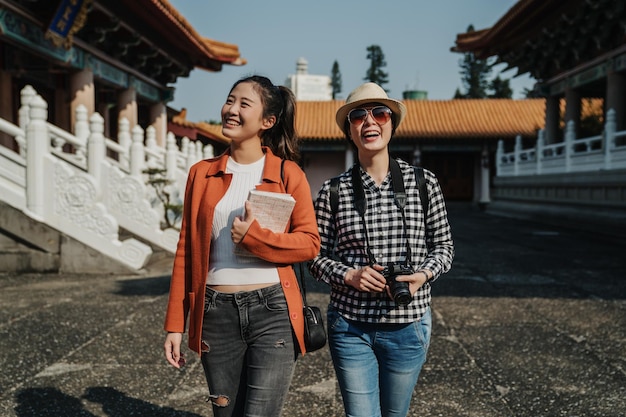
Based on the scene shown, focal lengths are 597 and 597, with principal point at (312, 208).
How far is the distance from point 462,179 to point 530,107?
179 inches

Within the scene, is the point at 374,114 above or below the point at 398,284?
above

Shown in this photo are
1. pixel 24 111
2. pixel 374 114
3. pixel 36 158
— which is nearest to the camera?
pixel 374 114

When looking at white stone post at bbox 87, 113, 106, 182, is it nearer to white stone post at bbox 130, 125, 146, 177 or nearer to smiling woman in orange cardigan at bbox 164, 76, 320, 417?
white stone post at bbox 130, 125, 146, 177

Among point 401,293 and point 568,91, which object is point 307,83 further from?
point 401,293

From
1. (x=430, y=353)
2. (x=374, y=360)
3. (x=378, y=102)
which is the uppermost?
(x=378, y=102)

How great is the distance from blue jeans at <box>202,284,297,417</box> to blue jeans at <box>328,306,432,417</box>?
0.61 ft

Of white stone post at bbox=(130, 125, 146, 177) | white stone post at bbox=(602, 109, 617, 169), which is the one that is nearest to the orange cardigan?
white stone post at bbox=(130, 125, 146, 177)

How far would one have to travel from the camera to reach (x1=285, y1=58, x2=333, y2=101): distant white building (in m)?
46.6

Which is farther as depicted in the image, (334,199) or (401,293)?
(334,199)

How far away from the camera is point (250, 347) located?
6.39 ft

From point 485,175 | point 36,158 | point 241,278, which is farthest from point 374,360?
point 485,175

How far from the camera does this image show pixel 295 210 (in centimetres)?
198

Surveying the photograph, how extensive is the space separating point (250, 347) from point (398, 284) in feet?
1.73

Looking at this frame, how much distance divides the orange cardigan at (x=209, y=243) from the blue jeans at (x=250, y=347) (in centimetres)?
4
